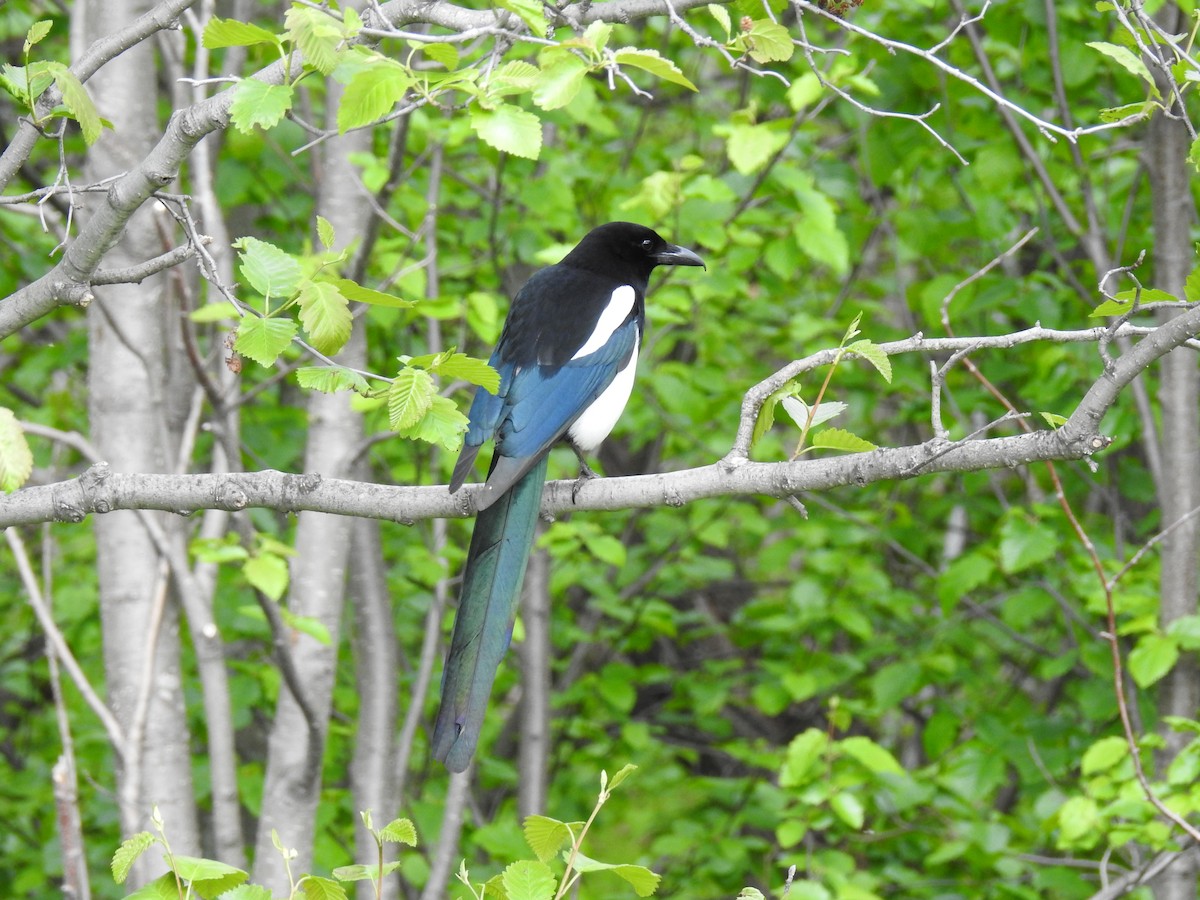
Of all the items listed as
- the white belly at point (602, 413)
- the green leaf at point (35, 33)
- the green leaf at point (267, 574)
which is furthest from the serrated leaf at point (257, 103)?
the white belly at point (602, 413)

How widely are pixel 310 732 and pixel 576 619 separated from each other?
8.40 ft

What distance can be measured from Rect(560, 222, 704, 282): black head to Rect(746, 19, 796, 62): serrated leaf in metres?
1.66

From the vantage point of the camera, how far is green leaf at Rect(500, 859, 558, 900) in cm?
140

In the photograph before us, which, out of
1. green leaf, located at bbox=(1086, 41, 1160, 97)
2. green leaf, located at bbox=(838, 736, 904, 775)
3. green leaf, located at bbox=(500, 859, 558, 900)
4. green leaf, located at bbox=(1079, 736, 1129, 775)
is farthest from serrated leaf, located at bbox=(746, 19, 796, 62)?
green leaf, located at bbox=(838, 736, 904, 775)

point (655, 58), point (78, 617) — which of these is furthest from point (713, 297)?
point (655, 58)

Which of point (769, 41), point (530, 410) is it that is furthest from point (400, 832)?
point (530, 410)

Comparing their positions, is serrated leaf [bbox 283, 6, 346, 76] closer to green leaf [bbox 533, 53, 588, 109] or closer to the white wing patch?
green leaf [bbox 533, 53, 588, 109]

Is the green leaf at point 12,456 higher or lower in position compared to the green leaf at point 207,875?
higher

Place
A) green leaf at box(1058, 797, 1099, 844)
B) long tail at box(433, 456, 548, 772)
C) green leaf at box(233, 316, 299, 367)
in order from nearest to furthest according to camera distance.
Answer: green leaf at box(233, 316, 299, 367)
long tail at box(433, 456, 548, 772)
green leaf at box(1058, 797, 1099, 844)

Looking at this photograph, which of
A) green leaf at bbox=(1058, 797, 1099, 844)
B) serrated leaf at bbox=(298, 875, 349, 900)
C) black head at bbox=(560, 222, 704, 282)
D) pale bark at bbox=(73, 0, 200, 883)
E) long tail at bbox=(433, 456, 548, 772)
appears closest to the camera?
serrated leaf at bbox=(298, 875, 349, 900)

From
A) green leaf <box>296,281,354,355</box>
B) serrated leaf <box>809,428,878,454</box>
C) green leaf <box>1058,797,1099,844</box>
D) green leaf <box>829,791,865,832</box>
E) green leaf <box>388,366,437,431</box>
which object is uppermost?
green leaf <box>296,281,354,355</box>

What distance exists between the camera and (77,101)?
5.01ft

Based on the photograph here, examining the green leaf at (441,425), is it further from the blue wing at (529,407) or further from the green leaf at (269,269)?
the blue wing at (529,407)

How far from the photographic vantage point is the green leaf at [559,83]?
5.15ft
